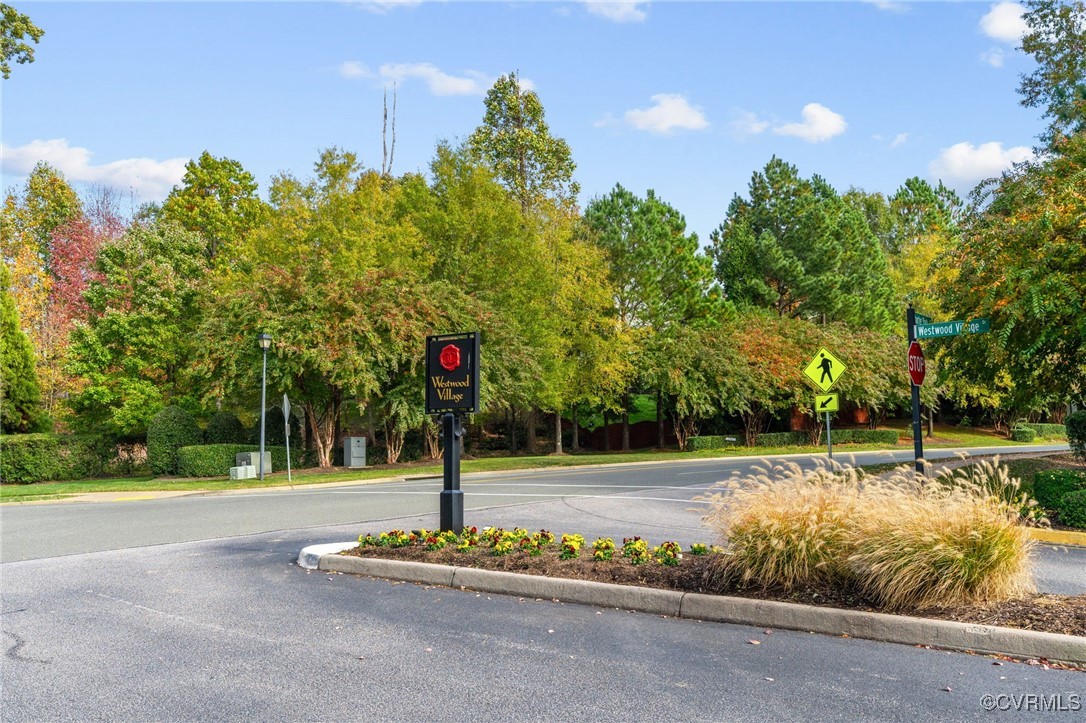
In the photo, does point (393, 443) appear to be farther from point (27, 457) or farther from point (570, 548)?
point (570, 548)

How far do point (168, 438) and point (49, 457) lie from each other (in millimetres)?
4296

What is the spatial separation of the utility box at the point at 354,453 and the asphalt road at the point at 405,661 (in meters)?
21.1

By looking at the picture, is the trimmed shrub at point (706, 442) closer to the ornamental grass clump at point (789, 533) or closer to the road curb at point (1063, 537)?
the road curb at point (1063, 537)

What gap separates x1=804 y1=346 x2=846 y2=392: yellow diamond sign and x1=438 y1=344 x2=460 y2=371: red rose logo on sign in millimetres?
11247

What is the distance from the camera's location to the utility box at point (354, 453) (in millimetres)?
30844

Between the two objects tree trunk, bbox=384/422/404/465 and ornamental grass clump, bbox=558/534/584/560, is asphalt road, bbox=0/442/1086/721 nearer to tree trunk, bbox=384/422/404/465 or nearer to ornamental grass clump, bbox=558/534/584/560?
ornamental grass clump, bbox=558/534/584/560

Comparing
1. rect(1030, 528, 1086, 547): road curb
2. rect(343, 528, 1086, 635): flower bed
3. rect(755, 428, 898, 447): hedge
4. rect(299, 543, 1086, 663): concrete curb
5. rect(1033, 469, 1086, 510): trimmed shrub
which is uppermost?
rect(1033, 469, 1086, 510): trimmed shrub

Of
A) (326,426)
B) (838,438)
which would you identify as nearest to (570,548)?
(326,426)

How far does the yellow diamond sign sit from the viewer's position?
18.7 m

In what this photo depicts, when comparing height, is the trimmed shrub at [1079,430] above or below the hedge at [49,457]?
above

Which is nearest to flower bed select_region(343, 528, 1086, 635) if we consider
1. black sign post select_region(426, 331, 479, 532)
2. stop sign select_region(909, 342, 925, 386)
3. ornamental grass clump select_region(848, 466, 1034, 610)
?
ornamental grass clump select_region(848, 466, 1034, 610)

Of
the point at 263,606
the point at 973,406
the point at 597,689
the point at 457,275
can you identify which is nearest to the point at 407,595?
the point at 263,606

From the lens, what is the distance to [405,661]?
5.61 meters

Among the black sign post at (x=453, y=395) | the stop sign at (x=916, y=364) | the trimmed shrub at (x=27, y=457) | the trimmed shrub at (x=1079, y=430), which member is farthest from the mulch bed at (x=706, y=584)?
the trimmed shrub at (x=27, y=457)
